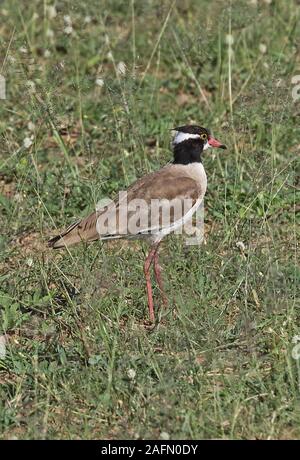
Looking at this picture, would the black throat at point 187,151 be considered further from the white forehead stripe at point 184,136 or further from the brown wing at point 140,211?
the brown wing at point 140,211

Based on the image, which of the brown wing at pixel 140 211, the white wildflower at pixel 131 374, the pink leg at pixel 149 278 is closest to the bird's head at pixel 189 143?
the brown wing at pixel 140 211

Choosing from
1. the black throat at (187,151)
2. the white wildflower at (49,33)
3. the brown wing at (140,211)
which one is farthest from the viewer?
the white wildflower at (49,33)

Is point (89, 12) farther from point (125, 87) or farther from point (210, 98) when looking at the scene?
point (125, 87)

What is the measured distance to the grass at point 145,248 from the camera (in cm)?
586

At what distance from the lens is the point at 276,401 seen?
581 centimetres

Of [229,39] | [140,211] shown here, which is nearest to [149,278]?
[140,211]

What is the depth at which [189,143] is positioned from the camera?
309 inches

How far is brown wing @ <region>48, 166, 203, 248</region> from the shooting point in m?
7.21

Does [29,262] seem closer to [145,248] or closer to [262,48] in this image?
[145,248]

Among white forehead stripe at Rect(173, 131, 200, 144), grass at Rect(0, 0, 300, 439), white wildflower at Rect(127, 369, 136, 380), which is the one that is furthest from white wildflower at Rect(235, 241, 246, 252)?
white wildflower at Rect(127, 369, 136, 380)

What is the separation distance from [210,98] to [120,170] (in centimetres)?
132

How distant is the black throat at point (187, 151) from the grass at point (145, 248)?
36 centimetres

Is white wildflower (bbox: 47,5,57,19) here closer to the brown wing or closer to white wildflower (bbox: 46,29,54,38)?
white wildflower (bbox: 46,29,54,38)
